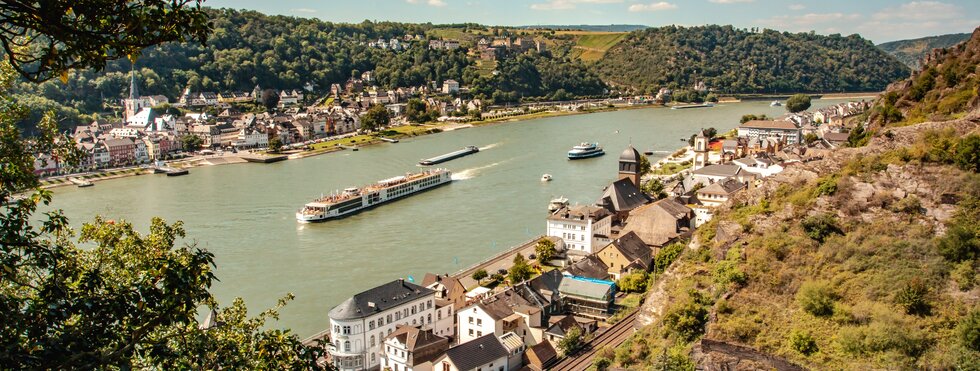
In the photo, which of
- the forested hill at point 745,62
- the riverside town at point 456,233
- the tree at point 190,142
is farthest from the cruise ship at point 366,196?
the forested hill at point 745,62

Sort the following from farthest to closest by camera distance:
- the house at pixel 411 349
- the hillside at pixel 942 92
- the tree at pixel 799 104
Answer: the tree at pixel 799 104
the hillside at pixel 942 92
the house at pixel 411 349

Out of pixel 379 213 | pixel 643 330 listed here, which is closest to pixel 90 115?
pixel 379 213

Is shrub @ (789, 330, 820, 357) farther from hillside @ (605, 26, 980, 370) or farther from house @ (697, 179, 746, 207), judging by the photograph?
house @ (697, 179, 746, 207)

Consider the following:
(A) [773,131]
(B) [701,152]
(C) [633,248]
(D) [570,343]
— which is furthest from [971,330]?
(A) [773,131]

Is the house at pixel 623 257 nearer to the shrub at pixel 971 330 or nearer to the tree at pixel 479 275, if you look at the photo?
the tree at pixel 479 275

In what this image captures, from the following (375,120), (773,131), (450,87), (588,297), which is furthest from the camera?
(450,87)

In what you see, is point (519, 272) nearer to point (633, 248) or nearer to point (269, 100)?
point (633, 248)

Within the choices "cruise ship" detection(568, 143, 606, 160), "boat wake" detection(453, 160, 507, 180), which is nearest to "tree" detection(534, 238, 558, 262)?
"boat wake" detection(453, 160, 507, 180)
